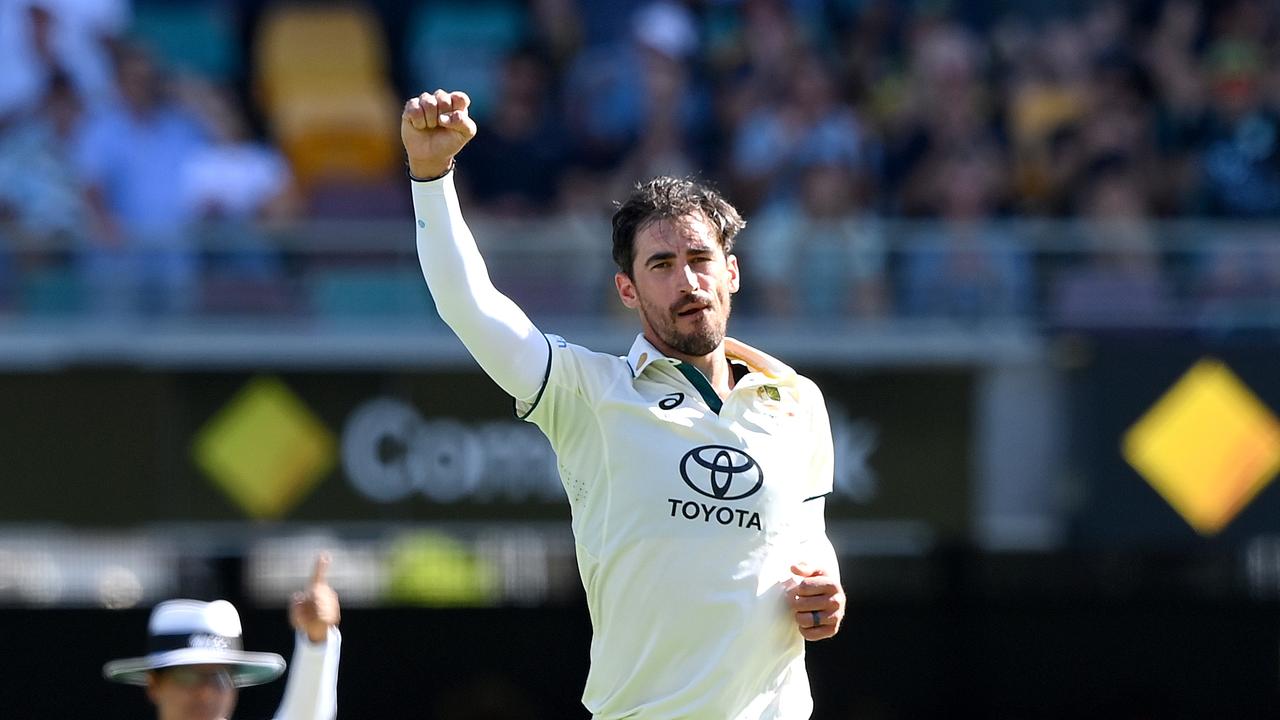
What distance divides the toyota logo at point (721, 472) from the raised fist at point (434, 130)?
77 centimetres

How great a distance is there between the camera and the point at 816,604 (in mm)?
4023

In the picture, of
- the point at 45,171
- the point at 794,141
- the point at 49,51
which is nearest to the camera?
the point at 45,171

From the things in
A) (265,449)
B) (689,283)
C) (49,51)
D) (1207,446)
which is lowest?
(689,283)

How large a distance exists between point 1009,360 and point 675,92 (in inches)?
116

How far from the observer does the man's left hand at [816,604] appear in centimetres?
402

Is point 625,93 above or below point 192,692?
above

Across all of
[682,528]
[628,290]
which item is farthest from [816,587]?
[628,290]

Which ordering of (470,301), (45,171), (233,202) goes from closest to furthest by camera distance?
(470,301) < (45,171) < (233,202)

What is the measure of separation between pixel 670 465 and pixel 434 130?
32.4 inches

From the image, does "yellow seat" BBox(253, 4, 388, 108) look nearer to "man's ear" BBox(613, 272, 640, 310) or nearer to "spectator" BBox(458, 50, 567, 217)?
"spectator" BBox(458, 50, 567, 217)

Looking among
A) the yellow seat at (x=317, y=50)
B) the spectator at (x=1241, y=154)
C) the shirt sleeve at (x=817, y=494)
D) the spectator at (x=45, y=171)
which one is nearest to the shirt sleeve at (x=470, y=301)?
the shirt sleeve at (x=817, y=494)

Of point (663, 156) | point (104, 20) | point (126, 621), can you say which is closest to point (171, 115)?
point (104, 20)

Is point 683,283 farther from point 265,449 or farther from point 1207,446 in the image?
point 265,449

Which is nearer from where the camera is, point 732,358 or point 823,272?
point 732,358
